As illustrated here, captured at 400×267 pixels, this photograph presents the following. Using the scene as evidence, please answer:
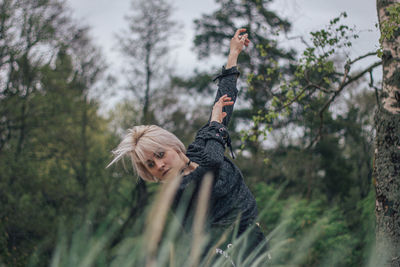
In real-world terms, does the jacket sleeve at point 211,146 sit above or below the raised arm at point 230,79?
below

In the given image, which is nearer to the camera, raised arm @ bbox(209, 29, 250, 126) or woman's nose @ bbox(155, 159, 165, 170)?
woman's nose @ bbox(155, 159, 165, 170)

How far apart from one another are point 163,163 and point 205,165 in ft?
0.96

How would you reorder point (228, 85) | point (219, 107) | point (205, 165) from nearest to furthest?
point (205, 165)
point (219, 107)
point (228, 85)

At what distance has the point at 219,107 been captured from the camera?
2.30 meters

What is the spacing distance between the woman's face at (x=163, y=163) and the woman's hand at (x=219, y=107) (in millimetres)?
316

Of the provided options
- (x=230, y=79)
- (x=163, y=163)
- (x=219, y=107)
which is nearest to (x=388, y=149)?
(x=230, y=79)

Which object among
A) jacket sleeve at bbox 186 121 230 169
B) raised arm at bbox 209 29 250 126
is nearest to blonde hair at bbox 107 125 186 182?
jacket sleeve at bbox 186 121 230 169

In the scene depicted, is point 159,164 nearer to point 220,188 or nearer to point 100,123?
point 220,188

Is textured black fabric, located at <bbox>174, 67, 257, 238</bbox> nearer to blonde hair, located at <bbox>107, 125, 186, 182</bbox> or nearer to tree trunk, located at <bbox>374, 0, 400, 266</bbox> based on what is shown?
blonde hair, located at <bbox>107, 125, 186, 182</bbox>

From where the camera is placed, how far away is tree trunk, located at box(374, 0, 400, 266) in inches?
128

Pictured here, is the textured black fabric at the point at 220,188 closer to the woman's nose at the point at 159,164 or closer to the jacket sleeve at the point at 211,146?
the jacket sleeve at the point at 211,146

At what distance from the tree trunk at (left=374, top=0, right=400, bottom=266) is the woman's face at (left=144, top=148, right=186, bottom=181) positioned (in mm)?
2001

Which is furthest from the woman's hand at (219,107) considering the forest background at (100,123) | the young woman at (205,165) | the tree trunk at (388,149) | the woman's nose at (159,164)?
the forest background at (100,123)

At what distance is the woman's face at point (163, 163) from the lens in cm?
213
